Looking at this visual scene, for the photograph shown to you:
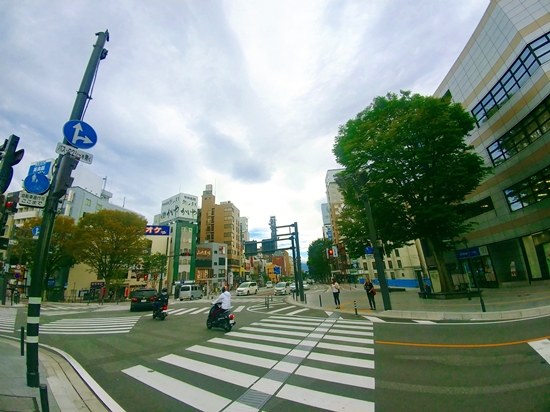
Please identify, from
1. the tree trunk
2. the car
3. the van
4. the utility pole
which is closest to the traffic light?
the utility pole

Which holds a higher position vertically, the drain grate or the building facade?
the building facade

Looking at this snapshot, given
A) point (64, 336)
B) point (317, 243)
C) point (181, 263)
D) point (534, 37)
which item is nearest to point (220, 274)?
point (181, 263)

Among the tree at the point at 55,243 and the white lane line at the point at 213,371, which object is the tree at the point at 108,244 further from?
the white lane line at the point at 213,371

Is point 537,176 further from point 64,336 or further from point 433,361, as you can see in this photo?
point 64,336

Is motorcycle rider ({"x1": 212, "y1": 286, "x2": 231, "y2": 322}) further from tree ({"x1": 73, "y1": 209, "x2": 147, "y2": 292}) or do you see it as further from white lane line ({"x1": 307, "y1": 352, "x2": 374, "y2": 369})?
tree ({"x1": 73, "y1": 209, "x2": 147, "y2": 292})

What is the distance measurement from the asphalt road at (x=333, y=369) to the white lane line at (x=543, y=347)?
4.9 inches

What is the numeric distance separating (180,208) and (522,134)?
62488 mm

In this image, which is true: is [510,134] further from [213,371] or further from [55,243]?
[55,243]

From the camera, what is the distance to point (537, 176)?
60.8 ft

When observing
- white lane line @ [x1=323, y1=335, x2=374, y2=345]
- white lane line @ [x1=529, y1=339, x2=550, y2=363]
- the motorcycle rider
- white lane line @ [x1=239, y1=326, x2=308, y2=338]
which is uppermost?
the motorcycle rider

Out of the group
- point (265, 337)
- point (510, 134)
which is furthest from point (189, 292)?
point (510, 134)

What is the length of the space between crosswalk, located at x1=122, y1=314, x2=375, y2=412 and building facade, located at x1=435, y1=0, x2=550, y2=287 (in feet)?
45.3

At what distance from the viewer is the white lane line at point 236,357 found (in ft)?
18.4

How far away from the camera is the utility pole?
4.00m
